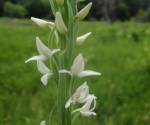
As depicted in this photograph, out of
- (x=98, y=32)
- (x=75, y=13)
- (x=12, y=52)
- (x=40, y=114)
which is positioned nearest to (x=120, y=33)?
(x=98, y=32)

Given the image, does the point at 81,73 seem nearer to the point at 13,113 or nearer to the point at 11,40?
the point at 13,113

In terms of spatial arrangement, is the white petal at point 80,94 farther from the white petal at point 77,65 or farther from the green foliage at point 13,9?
the green foliage at point 13,9

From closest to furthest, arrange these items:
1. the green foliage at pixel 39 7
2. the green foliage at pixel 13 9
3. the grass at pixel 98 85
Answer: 1. the grass at pixel 98 85
2. the green foliage at pixel 39 7
3. the green foliage at pixel 13 9

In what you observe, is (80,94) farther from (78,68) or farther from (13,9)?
(13,9)

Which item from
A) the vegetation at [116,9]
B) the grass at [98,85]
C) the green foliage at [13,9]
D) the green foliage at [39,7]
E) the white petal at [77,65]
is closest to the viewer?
the white petal at [77,65]

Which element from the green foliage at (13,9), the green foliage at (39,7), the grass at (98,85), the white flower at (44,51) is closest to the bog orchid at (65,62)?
the white flower at (44,51)

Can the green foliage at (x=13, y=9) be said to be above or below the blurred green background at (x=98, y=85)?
below
